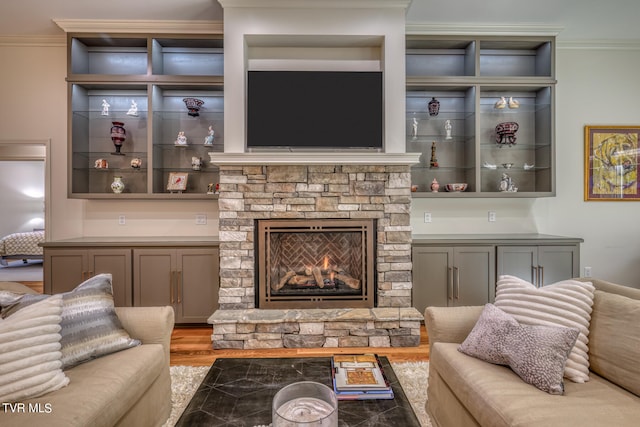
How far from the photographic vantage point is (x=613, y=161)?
3.78 metres

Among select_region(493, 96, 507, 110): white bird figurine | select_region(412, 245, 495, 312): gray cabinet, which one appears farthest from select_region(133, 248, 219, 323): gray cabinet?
select_region(493, 96, 507, 110): white bird figurine

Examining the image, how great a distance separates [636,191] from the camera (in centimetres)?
378

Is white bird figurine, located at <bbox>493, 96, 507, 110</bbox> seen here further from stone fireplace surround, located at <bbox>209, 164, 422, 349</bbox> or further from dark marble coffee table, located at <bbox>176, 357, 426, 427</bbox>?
dark marble coffee table, located at <bbox>176, 357, 426, 427</bbox>

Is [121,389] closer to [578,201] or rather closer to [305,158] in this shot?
[305,158]

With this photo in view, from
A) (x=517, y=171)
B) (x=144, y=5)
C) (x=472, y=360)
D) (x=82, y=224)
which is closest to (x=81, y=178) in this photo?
(x=82, y=224)

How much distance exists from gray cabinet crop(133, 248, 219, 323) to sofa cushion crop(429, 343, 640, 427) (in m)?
2.36

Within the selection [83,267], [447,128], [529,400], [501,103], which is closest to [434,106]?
[447,128]

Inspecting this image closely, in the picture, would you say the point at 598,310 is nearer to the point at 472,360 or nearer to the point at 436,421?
the point at 472,360

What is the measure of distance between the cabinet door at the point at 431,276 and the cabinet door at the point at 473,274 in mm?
66

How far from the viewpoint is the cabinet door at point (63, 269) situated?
3.10 m

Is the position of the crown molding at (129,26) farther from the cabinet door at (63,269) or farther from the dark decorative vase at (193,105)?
the cabinet door at (63,269)

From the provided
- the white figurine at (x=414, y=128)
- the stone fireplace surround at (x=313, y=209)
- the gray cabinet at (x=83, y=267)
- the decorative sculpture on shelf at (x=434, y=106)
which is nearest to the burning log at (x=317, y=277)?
the stone fireplace surround at (x=313, y=209)

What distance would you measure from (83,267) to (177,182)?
1212 mm

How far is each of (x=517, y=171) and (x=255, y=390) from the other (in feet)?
12.1
